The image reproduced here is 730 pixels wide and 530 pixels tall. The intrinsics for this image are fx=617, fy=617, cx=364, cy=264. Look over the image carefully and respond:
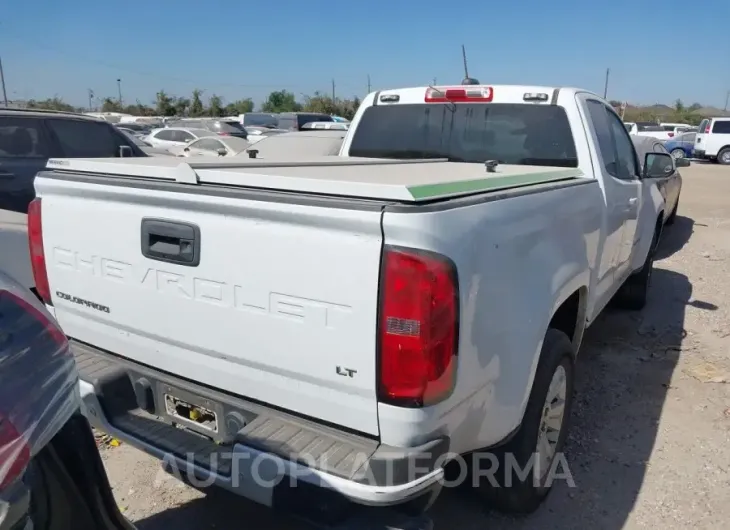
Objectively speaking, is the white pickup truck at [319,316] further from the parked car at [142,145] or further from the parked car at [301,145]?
the parked car at [142,145]

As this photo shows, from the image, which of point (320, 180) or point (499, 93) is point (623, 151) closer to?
point (499, 93)

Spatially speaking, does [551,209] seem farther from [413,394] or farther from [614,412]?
[614,412]

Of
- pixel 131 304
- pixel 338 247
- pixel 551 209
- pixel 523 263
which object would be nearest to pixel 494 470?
pixel 523 263

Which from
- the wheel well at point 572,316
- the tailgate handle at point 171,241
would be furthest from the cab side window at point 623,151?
the tailgate handle at point 171,241

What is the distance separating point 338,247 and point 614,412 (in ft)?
9.54

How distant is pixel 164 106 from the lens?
207 ft

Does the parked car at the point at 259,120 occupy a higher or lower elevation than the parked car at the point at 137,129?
higher

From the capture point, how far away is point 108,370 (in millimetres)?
2633

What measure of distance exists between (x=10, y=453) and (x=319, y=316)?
96 centimetres

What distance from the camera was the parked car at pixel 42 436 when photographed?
146cm

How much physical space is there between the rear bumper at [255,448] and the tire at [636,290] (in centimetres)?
464

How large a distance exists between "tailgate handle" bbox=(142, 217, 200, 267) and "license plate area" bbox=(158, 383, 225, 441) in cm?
54

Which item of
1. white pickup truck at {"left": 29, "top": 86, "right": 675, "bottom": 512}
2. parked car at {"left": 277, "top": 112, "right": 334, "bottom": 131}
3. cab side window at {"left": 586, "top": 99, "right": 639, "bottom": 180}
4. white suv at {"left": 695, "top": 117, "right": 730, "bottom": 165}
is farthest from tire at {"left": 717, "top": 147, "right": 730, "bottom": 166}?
white pickup truck at {"left": 29, "top": 86, "right": 675, "bottom": 512}

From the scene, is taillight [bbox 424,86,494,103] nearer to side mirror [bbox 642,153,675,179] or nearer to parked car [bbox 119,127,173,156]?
side mirror [bbox 642,153,675,179]
